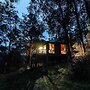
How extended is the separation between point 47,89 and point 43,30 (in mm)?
29442

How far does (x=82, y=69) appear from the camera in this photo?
45.8 feet

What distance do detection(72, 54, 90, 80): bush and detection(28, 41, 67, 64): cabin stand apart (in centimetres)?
2585

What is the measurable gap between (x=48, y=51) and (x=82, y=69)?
1137 inches

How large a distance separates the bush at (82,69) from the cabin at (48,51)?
Result: 1018 inches

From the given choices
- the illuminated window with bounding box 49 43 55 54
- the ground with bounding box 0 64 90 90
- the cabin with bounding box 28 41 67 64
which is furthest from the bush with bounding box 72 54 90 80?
the illuminated window with bounding box 49 43 55 54

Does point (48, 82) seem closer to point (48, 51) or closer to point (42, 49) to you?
point (48, 51)

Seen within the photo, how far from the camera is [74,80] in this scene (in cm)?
1354

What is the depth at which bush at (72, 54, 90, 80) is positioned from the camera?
538 inches

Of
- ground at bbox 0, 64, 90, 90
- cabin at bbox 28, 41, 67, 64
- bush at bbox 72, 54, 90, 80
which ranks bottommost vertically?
ground at bbox 0, 64, 90, 90

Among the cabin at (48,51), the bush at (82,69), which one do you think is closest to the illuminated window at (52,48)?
the cabin at (48,51)

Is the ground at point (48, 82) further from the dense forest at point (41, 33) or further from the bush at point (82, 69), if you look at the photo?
the dense forest at point (41, 33)

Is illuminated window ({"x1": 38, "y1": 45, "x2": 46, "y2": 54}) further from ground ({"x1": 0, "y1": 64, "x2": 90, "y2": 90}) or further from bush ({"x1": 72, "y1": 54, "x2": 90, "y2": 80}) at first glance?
bush ({"x1": 72, "y1": 54, "x2": 90, "y2": 80})

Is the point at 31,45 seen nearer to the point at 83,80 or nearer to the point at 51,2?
the point at 51,2

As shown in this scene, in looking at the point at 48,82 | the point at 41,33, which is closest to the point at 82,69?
the point at 48,82
